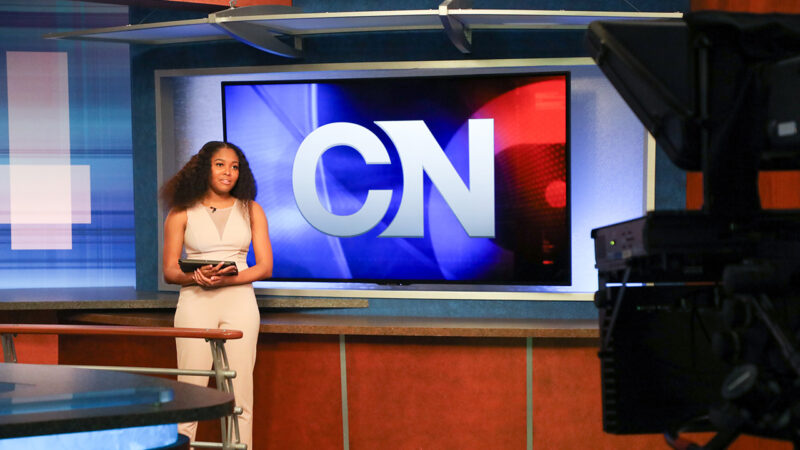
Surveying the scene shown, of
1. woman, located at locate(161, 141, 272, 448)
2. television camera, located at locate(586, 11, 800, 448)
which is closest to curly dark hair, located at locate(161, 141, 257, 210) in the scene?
woman, located at locate(161, 141, 272, 448)

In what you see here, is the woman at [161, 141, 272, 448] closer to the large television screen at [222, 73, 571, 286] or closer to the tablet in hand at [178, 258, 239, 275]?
the tablet in hand at [178, 258, 239, 275]

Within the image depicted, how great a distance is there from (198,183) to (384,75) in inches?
44.6

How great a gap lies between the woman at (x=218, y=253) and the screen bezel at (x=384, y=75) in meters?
0.71

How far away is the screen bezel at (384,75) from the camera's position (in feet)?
13.5

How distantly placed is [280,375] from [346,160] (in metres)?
1.13

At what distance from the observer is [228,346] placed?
11.8 ft

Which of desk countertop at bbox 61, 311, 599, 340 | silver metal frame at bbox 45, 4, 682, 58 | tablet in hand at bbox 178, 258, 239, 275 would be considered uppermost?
silver metal frame at bbox 45, 4, 682, 58

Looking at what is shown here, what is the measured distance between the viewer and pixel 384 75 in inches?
169

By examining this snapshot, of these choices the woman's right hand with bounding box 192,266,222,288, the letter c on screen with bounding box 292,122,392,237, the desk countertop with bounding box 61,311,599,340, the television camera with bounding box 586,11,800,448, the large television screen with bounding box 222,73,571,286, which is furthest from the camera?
the letter c on screen with bounding box 292,122,392,237

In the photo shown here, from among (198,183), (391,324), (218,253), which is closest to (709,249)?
(391,324)

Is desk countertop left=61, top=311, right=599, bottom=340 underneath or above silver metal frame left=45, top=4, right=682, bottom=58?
underneath

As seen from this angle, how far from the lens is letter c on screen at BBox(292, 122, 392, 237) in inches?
169

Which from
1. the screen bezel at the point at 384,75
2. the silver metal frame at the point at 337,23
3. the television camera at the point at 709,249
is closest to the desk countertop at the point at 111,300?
the screen bezel at the point at 384,75

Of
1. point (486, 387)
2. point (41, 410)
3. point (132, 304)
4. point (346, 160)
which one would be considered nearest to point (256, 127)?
point (346, 160)
